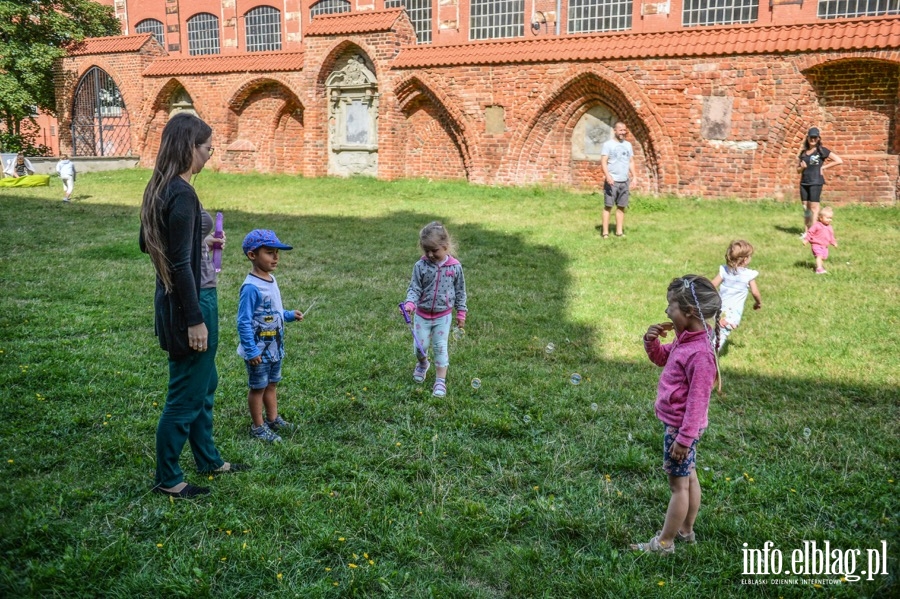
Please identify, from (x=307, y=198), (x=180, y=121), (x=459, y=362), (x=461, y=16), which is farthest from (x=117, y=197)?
(x=180, y=121)

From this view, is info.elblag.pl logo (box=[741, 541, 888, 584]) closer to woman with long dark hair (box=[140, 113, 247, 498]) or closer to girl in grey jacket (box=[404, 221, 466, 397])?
girl in grey jacket (box=[404, 221, 466, 397])

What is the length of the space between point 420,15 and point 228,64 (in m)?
7.31

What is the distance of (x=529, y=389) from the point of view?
555 cm

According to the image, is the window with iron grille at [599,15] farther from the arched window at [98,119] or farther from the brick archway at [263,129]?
the arched window at [98,119]

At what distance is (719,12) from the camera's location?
2153 centimetres

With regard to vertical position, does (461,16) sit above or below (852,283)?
above

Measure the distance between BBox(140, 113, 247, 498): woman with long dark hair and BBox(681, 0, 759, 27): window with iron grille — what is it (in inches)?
846

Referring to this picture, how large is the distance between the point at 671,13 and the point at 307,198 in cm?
1316

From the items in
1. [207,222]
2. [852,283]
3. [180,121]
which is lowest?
[852,283]

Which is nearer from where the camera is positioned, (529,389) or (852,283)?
(529,389)

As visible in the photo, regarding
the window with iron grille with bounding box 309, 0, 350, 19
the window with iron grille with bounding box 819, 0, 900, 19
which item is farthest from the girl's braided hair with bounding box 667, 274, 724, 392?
the window with iron grille with bounding box 309, 0, 350, 19

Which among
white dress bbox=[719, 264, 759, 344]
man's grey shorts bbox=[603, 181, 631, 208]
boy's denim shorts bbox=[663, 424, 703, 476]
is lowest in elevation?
boy's denim shorts bbox=[663, 424, 703, 476]

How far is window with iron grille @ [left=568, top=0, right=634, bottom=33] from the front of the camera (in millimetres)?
22672

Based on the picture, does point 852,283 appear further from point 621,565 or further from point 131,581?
point 131,581
